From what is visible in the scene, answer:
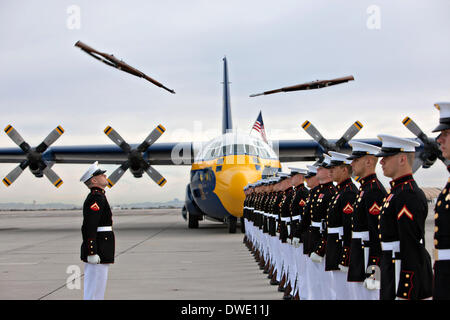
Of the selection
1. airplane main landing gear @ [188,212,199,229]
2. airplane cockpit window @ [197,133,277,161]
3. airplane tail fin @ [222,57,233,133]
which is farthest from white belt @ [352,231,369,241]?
airplane tail fin @ [222,57,233,133]

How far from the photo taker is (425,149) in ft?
74.1

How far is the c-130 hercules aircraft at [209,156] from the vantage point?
1745cm

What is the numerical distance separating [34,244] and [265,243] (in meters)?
9.42

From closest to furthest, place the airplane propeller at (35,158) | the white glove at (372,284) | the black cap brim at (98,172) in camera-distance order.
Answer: the white glove at (372,284) → the black cap brim at (98,172) → the airplane propeller at (35,158)

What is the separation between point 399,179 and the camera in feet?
13.6

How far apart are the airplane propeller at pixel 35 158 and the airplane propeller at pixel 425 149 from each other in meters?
15.7

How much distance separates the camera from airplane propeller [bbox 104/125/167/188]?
2391 cm

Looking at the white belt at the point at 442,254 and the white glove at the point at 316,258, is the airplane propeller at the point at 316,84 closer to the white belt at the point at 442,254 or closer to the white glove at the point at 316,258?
the white glove at the point at 316,258

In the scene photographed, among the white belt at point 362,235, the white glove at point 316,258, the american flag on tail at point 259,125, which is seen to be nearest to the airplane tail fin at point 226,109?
the american flag on tail at point 259,125

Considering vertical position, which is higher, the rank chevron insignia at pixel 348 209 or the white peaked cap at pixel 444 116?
the white peaked cap at pixel 444 116

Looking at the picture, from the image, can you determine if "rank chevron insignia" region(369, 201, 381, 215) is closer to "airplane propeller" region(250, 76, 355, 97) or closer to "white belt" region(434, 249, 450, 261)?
"white belt" region(434, 249, 450, 261)

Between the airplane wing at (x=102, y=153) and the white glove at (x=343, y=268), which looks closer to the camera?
the white glove at (x=343, y=268)
